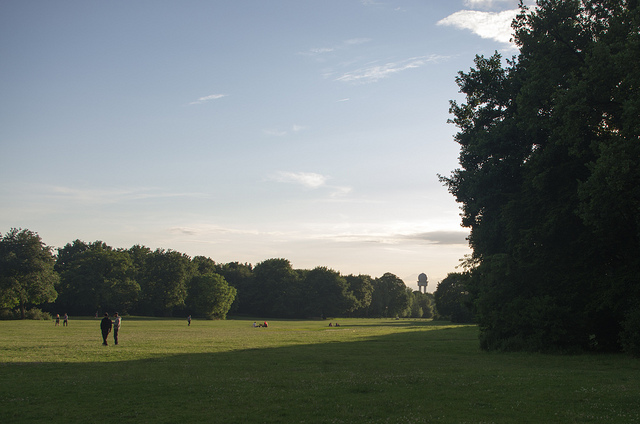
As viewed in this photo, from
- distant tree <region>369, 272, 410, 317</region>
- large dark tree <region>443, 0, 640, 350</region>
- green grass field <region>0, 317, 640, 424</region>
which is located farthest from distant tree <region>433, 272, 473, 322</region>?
green grass field <region>0, 317, 640, 424</region>

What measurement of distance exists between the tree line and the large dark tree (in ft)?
274

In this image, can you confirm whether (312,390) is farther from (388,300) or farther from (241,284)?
(388,300)

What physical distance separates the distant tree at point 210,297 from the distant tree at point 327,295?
33.3 m

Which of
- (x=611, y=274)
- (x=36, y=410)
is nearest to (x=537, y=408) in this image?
(x=36, y=410)

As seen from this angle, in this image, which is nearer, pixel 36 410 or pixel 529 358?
pixel 36 410

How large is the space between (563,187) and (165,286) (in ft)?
374

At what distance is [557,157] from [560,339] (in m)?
11.6

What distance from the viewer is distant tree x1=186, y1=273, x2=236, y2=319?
4897 inches

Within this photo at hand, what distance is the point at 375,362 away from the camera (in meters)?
25.5

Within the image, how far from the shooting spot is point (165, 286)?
128 metres

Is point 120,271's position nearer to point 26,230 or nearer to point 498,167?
point 26,230

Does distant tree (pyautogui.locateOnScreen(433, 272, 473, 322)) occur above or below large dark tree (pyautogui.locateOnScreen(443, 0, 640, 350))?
below

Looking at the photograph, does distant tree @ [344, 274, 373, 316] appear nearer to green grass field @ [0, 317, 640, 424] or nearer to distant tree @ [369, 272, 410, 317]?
distant tree @ [369, 272, 410, 317]

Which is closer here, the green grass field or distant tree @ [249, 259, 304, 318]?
the green grass field
